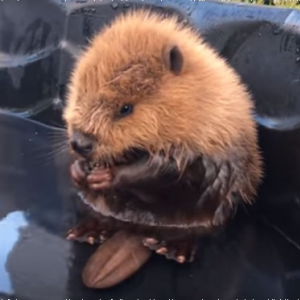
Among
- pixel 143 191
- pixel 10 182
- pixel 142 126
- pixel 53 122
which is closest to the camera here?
pixel 142 126

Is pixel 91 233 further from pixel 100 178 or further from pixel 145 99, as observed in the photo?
pixel 145 99

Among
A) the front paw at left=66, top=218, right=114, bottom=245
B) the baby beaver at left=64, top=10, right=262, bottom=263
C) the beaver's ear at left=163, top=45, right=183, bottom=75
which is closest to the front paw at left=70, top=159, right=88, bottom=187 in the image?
the baby beaver at left=64, top=10, right=262, bottom=263

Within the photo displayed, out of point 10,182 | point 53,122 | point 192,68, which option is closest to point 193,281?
point 192,68

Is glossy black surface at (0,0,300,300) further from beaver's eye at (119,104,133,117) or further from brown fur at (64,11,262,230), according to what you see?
beaver's eye at (119,104,133,117)

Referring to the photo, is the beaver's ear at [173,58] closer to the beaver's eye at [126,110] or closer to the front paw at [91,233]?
the beaver's eye at [126,110]

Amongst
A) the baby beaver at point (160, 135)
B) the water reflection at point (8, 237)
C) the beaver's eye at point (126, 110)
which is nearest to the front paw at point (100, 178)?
the baby beaver at point (160, 135)

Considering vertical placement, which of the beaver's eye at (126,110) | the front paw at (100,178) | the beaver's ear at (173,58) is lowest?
the front paw at (100,178)

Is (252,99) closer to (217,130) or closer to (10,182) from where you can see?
(217,130)

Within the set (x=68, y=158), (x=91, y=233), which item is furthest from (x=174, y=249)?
(x=68, y=158)
